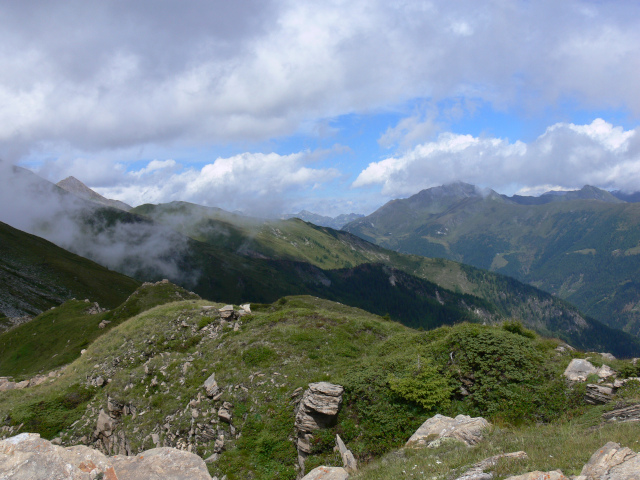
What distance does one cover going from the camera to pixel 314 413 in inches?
688

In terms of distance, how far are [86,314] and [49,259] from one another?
13728cm

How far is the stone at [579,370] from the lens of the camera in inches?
611

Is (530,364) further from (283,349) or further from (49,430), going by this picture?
(49,430)

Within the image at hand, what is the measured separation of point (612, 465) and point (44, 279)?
662 ft

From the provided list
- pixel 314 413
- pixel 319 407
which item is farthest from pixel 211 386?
pixel 319 407

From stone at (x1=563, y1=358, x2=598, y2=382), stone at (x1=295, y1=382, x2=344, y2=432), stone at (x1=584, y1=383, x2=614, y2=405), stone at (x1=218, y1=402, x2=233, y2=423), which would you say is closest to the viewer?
stone at (x1=584, y1=383, x2=614, y2=405)

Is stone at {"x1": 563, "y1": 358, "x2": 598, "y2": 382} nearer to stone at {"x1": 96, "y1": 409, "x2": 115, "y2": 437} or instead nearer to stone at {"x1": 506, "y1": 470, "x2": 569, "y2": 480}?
stone at {"x1": 506, "y1": 470, "x2": 569, "y2": 480}

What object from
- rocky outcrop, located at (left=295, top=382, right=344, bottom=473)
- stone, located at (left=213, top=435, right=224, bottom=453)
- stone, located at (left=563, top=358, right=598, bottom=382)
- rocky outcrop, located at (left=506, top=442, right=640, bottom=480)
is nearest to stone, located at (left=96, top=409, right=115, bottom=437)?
stone, located at (left=213, top=435, right=224, bottom=453)

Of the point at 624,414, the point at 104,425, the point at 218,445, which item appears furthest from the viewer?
the point at 104,425

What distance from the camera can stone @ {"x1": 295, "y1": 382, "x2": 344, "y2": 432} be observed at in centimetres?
1714

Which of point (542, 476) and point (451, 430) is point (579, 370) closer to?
point (451, 430)

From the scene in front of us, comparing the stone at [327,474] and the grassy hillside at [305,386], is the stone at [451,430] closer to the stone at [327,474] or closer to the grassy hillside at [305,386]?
the grassy hillside at [305,386]

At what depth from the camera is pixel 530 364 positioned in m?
17.1

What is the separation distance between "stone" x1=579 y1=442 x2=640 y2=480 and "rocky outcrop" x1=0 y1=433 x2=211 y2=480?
10.9 m
